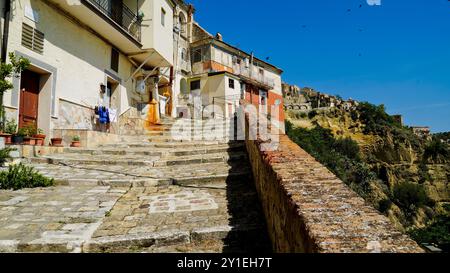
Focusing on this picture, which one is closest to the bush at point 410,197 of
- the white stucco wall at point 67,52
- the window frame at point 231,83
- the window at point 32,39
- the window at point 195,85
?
the window frame at point 231,83

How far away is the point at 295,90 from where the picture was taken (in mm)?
76250

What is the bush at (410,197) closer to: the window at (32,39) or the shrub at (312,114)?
the shrub at (312,114)

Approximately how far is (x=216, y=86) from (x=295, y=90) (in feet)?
173

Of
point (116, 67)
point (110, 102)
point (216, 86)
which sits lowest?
point (110, 102)

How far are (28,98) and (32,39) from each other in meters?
1.74

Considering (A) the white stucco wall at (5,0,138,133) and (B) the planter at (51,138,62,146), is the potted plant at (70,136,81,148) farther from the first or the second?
(A) the white stucco wall at (5,0,138,133)

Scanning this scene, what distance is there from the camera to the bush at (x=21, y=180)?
215 inches

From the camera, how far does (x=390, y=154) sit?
54688 mm

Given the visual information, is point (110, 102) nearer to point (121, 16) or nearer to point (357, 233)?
point (121, 16)

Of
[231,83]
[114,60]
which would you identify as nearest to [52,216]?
[114,60]

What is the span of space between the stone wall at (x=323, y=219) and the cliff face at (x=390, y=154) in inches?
2112

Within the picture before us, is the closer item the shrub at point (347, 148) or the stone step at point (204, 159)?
the stone step at point (204, 159)

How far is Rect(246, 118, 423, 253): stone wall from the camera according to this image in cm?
153
